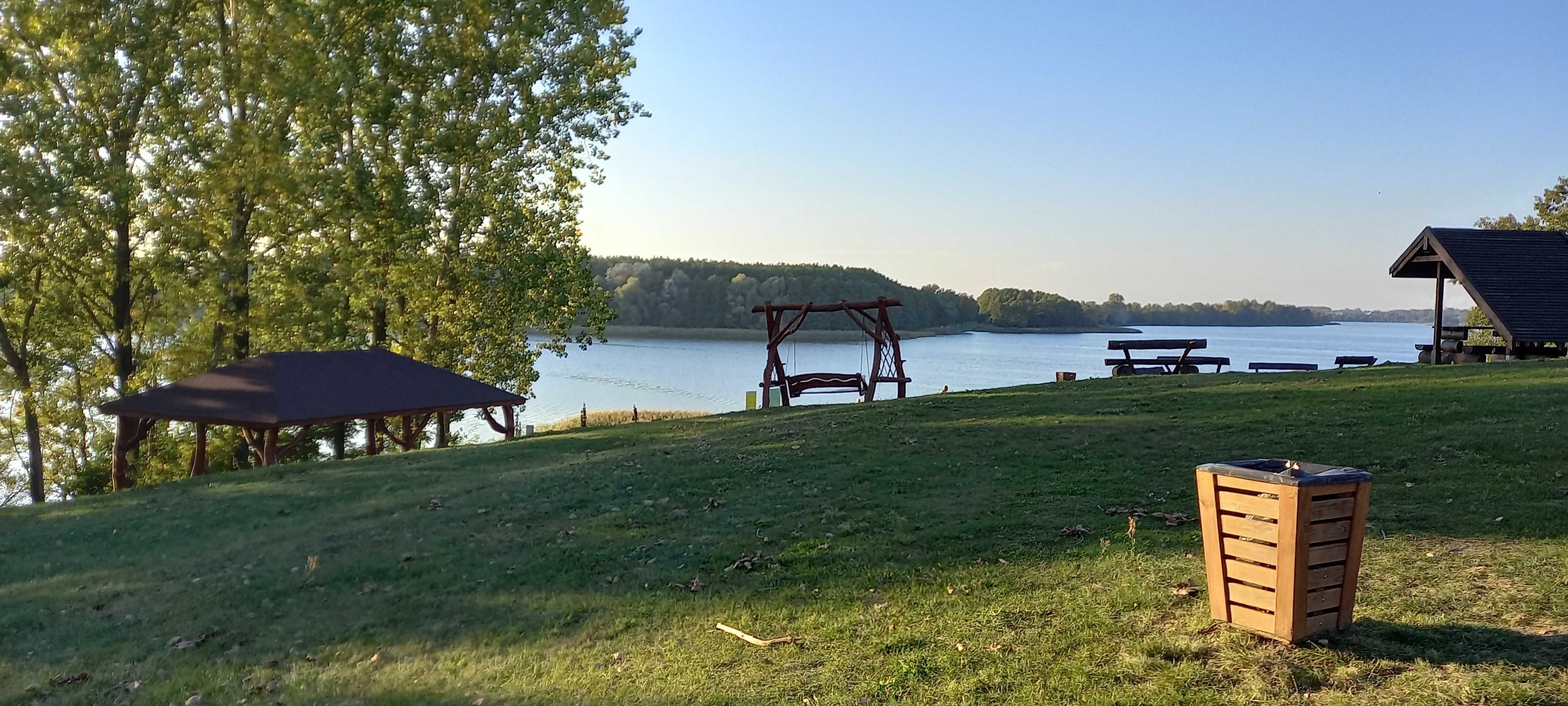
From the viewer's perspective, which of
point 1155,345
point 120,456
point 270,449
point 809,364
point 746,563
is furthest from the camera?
point 809,364

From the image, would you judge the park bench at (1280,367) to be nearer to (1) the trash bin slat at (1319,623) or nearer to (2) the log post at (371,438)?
(2) the log post at (371,438)

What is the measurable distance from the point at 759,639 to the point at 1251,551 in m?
2.78

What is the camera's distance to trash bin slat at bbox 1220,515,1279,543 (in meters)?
4.85

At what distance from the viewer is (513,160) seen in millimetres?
29641

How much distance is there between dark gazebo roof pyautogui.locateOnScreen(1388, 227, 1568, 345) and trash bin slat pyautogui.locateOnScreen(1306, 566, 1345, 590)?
22.0m

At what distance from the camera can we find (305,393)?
19.4 meters

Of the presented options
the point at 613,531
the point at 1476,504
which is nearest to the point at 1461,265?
the point at 1476,504

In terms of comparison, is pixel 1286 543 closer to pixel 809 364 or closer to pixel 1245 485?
pixel 1245 485

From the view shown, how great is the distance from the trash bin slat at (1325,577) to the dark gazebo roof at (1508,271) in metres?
22.0

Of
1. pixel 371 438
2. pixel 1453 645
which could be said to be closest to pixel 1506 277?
pixel 1453 645

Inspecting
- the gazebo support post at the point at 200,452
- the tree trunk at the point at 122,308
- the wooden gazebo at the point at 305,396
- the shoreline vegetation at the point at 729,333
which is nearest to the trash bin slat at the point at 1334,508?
the wooden gazebo at the point at 305,396

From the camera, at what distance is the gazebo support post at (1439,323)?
2472 centimetres

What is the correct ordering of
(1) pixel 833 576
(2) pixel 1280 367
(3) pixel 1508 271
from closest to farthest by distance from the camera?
(1) pixel 833 576, (3) pixel 1508 271, (2) pixel 1280 367

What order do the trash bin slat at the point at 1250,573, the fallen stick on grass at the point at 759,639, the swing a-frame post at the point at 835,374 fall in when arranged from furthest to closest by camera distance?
the swing a-frame post at the point at 835,374 → the fallen stick on grass at the point at 759,639 → the trash bin slat at the point at 1250,573
